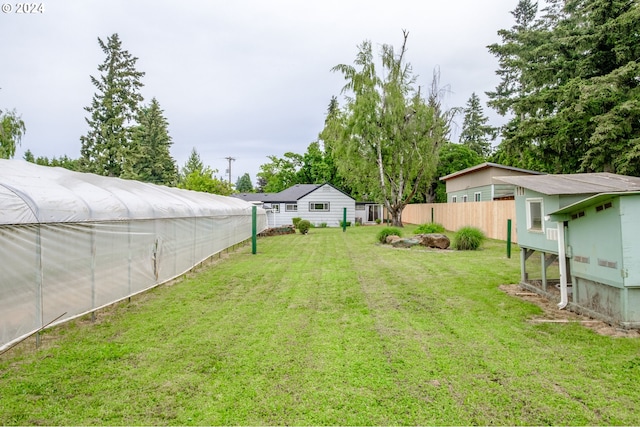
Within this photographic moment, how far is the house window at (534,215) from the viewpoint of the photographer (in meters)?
6.57

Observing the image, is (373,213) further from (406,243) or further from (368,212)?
(406,243)

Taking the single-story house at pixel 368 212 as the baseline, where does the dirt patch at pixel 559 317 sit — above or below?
below

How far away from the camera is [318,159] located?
4281 cm

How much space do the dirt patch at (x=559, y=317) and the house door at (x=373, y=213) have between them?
29.4 m

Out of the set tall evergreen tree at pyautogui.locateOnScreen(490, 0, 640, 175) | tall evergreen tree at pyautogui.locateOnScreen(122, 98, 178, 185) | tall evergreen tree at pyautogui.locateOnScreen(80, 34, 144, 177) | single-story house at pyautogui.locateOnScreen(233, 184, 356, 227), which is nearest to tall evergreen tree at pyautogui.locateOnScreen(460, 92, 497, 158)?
single-story house at pyautogui.locateOnScreen(233, 184, 356, 227)

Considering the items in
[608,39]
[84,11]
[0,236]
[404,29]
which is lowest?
[0,236]

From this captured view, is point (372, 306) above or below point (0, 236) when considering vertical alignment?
below

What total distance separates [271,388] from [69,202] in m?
3.64

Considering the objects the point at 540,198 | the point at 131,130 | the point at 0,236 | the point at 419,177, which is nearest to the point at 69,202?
the point at 0,236

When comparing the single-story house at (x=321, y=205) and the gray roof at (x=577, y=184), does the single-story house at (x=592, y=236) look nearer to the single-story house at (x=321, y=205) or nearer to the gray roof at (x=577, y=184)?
the gray roof at (x=577, y=184)

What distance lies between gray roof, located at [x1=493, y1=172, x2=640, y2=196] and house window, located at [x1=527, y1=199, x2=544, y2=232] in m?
0.44

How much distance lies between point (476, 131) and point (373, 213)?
23.7 m

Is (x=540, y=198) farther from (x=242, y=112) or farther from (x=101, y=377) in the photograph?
(x=242, y=112)

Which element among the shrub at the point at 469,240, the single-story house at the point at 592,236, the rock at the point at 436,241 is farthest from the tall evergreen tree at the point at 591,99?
the single-story house at the point at 592,236
